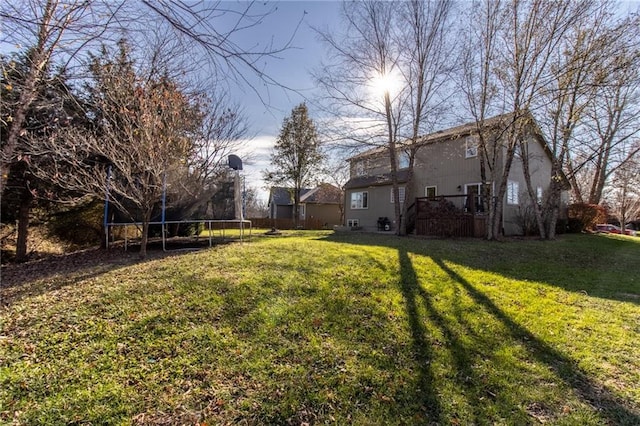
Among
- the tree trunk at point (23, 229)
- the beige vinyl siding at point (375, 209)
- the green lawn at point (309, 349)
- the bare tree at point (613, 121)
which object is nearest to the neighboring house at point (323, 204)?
the beige vinyl siding at point (375, 209)

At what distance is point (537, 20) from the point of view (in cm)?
995

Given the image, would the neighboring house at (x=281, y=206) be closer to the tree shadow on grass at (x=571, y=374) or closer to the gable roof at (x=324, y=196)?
the gable roof at (x=324, y=196)

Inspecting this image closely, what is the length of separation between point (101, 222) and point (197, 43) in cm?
972

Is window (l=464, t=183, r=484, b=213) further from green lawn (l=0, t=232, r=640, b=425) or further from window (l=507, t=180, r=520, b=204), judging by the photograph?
green lawn (l=0, t=232, r=640, b=425)

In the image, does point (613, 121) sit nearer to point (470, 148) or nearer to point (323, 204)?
point (470, 148)

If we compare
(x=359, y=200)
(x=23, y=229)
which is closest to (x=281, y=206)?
(x=359, y=200)

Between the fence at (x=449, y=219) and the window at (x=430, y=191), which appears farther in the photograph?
the window at (x=430, y=191)

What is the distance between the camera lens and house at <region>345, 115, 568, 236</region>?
13609mm

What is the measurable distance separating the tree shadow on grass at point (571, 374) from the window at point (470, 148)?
11170 mm

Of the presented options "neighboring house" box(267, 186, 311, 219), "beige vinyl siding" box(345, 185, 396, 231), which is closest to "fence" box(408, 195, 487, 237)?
"beige vinyl siding" box(345, 185, 396, 231)

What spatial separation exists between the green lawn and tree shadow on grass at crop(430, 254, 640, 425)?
16 millimetres

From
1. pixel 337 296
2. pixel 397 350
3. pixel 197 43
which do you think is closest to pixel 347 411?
pixel 397 350

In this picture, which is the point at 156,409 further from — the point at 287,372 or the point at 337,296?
the point at 337,296

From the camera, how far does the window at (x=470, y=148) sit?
46.3 ft
